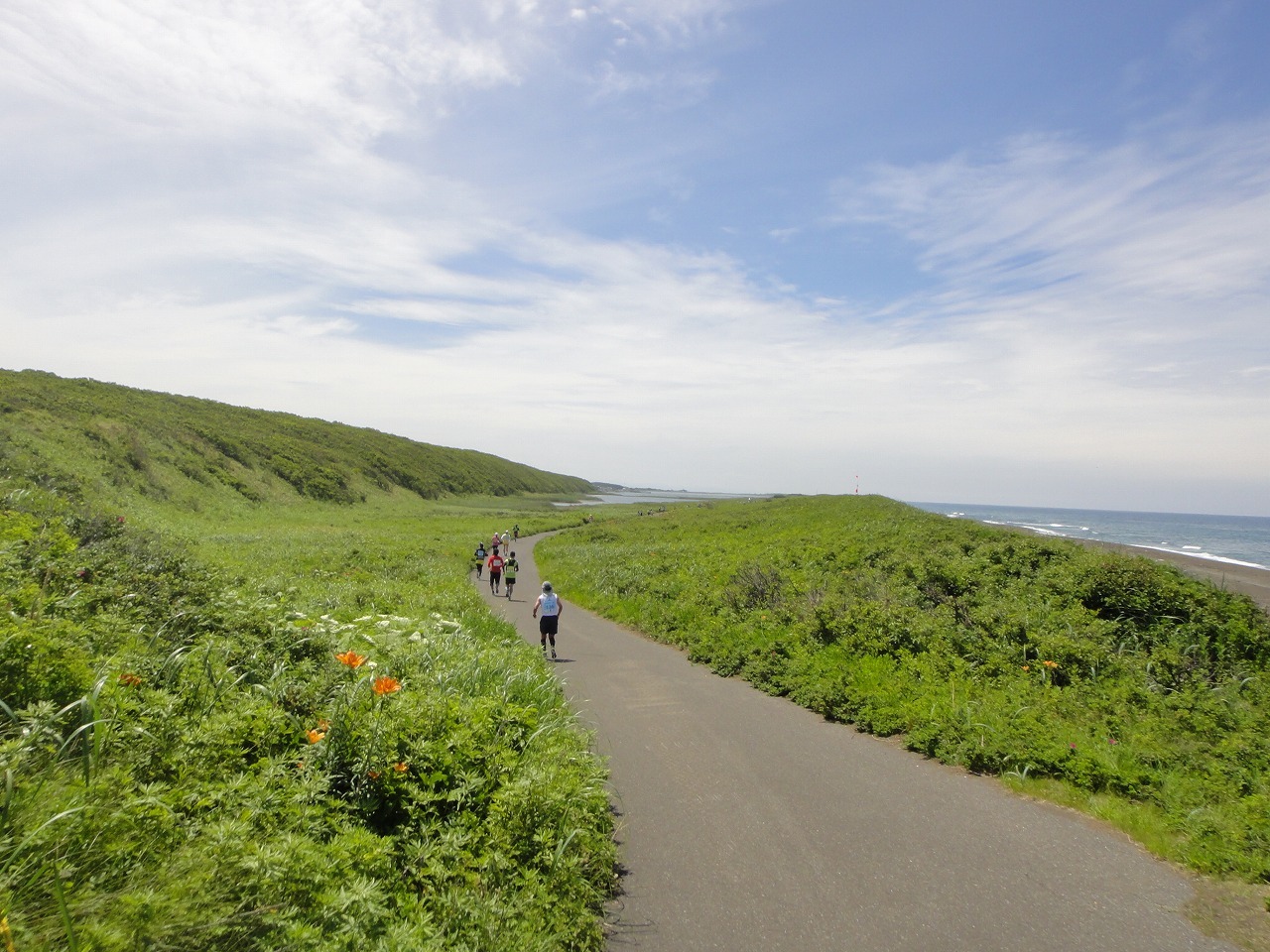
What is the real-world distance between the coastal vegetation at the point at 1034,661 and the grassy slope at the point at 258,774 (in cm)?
458

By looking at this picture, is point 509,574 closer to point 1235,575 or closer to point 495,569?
point 495,569

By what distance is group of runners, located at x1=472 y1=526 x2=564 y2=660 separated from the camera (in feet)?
42.9

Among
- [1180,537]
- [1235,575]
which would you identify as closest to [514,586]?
[1235,575]

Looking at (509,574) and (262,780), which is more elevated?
(262,780)

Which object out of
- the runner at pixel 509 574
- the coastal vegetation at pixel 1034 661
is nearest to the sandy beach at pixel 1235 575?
the coastal vegetation at pixel 1034 661

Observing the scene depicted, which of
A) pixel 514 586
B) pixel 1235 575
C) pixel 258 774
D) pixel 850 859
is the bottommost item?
pixel 514 586

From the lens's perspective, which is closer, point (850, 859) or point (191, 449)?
point (850, 859)

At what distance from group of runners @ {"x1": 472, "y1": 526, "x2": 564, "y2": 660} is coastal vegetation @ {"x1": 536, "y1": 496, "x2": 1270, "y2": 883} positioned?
285cm

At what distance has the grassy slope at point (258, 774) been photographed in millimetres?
3092

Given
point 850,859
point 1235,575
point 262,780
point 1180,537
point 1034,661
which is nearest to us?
point 262,780

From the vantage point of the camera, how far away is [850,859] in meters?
5.46

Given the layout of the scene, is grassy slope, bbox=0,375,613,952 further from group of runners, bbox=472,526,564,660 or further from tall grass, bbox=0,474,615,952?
group of runners, bbox=472,526,564,660

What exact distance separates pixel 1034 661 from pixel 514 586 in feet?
58.8

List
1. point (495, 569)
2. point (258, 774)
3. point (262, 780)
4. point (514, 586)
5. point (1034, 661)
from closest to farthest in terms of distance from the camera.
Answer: point (262, 780) → point (258, 774) → point (1034, 661) → point (495, 569) → point (514, 586)
